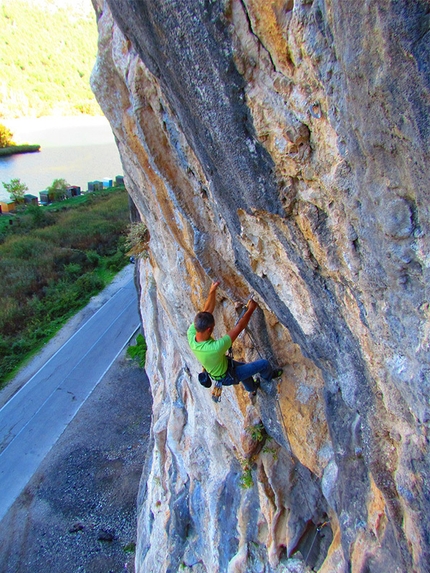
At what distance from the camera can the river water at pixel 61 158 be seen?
42.0m

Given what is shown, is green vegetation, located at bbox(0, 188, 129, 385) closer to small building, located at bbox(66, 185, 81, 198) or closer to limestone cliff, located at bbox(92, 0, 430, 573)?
small building, located at bbox(66, 185, 81, 198)

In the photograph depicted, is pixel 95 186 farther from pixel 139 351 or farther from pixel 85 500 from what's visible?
pixel 85 500

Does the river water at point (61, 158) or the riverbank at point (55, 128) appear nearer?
the river water at point (61, 158)

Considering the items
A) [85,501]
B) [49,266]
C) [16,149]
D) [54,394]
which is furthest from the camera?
[16,149]

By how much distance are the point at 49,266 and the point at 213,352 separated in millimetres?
19722

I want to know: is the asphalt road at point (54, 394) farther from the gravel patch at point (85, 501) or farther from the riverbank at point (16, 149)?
the riverbank at point (16, 149)

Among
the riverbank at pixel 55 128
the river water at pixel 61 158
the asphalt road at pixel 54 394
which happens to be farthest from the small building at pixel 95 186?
the asphalt road at pixel 54 394

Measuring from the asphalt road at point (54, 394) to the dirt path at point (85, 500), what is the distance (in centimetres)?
36

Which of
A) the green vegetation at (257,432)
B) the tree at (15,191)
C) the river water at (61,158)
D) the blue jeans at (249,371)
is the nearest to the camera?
the blue jeans at (249,371)

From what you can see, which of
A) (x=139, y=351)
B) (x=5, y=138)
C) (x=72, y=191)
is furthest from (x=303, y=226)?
(x=5, y=138)

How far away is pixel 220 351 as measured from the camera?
4.35 metres

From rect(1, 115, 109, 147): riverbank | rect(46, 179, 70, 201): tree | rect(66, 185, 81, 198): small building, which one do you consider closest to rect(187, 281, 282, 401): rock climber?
rect(46, 179, 70, 201): tree

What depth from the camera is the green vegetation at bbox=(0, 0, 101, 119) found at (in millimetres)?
66888

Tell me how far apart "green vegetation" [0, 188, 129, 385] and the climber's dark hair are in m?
13.1
